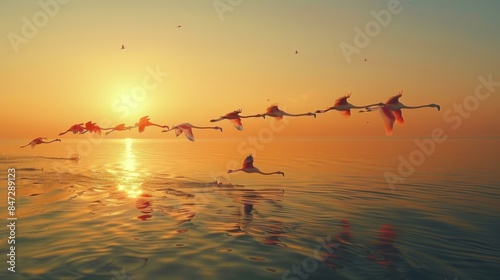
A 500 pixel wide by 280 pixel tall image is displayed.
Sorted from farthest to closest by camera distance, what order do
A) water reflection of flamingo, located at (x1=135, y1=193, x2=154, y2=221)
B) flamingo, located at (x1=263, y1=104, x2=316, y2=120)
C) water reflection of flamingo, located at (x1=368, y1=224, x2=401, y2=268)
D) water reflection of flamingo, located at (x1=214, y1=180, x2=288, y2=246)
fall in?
1. water reflection of flamingo, located at (x1=135, y1=193, x2=154, y2=221)
2. water reflection of flamingo, located at (x1=214, y1=180, x2=288, y2=246)
3. water reflection of flamingo, located at (x1=368, y1=224, x2=401, y2=268)
4. flamingo, located at (x1=263, y1=104, x2=316, y2=120)

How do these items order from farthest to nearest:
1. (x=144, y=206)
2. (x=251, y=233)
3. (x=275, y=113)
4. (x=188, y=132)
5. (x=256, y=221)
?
(x=144, y=206) < (x=256, y=221) < (x=251, y=233) < (x=188, y=132) < (x=275, y=113)

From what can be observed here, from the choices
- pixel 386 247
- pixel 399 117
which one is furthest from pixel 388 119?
pixel 386 247

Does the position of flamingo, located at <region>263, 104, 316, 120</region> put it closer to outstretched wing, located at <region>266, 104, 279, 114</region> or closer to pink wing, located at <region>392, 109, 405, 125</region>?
outstretched wing, located at <region>266, 104, 279, 114</region>

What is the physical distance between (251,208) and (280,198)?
451cm

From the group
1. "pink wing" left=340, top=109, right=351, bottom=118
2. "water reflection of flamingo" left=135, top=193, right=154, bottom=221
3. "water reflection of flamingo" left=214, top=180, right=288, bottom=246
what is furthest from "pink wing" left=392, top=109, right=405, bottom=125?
"water reflection of flamingo" left=135, top=193, right=154, bottom=221

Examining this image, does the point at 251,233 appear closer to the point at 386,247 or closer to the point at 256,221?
the point at 256,221

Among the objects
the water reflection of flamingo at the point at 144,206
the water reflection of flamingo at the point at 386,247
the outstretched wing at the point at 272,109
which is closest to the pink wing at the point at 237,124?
the outstretched wing at the point at 272,109

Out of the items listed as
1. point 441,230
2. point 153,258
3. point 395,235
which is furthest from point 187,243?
point 441,230

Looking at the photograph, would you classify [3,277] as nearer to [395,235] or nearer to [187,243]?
[187,243]

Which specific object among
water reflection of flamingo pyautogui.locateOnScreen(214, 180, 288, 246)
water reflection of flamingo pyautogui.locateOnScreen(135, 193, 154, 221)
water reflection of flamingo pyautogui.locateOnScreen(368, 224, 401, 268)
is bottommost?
water reflection of flamingo pyautogui.locateOnScreen(368, 224, 401, 268)

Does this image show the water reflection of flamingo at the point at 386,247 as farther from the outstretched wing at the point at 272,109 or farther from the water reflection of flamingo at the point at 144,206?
the water reflection of flamingo at the point at 144,206

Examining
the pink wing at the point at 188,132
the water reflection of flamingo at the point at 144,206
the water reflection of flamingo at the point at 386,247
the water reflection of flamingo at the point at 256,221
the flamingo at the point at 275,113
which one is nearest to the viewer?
the flamingo at the point at 275,113

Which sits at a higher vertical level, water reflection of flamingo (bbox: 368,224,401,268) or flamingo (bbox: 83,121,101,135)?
flamingo (bbox: 83,121,101,135)

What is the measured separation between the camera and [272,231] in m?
15.5
